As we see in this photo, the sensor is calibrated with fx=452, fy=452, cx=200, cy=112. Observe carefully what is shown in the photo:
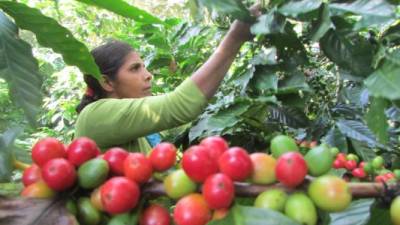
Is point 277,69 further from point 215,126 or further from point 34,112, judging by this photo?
point 34,112

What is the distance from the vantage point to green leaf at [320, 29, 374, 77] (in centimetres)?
75

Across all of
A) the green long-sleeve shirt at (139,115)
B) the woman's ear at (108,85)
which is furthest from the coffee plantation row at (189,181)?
the woman's ear at (108,85)

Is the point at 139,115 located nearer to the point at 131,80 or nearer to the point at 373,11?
the point at 131,80

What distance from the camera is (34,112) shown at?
0.87 metres

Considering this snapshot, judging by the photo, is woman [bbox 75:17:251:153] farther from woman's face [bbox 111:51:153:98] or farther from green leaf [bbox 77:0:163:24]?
green leaf [bbox 77:0:163:24]

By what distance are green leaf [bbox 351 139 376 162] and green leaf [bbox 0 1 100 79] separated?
27.1 inches

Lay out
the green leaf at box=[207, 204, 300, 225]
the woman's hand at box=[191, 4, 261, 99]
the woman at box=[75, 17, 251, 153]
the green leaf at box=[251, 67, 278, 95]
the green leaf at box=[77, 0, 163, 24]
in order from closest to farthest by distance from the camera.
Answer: the green leaf at box=[207, 204, 300, 225] < the green leaf at box=[77, 0, 163, 24] < the green leaf at box=[251, 67, 278, 95] < the woman's hand at box=[191, 4, 261, 99] < the woman at box=[75, 17, 251, 153]

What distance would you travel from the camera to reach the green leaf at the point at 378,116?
70cm

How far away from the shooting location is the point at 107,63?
5.98 ft

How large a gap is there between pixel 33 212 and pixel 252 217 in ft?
0.89

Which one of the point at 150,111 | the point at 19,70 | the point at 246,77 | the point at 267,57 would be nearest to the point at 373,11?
the point at 267,57

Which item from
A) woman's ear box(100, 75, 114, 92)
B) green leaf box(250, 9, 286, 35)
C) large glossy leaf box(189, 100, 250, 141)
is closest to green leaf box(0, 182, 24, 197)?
green leaf box(250, 9, 286, 35)

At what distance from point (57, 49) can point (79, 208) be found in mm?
445

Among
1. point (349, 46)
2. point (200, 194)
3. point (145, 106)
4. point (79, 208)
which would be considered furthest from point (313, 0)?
point (145, 106)
